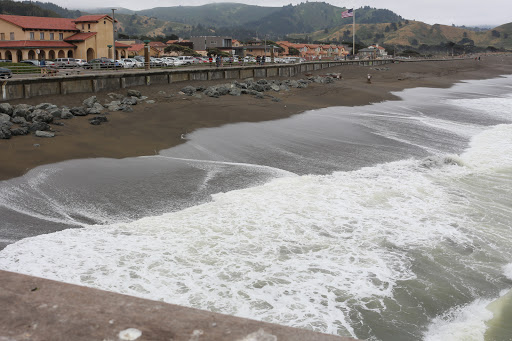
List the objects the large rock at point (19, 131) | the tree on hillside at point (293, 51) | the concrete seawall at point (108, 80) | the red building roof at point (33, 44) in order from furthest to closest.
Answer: the tree on hillside at point (293, 51) → the red building roof at point (33, 44) → the concrete seawall at point (108, 80) → the large rock at point (19, 131)

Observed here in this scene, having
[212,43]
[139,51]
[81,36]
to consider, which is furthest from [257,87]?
[212,43]

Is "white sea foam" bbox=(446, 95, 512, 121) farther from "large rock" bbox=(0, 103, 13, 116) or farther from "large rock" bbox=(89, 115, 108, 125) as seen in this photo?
"large rock" bbox=(0, 103, 13, 116)

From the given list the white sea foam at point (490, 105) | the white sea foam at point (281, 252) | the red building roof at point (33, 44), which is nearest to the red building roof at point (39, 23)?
the red building roof at point (33, 44)

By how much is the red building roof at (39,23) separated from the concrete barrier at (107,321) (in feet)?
215

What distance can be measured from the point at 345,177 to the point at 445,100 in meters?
27.7

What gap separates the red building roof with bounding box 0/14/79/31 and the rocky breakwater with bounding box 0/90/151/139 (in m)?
43.4

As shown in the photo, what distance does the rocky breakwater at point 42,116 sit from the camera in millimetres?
18188

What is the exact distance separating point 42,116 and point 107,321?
1934 centimetres

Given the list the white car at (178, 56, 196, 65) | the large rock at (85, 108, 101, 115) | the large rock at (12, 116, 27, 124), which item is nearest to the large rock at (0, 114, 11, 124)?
the large rock at (12, 116, 27, 124)

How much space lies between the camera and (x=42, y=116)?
1978cm

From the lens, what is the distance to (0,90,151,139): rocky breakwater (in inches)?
716

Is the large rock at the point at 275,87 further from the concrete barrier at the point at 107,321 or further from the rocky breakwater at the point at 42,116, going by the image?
the concrete barrier at the point at 107,321

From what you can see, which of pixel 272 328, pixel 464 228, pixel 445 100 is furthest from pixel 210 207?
pixel 445 100

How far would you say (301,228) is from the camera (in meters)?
10.2
